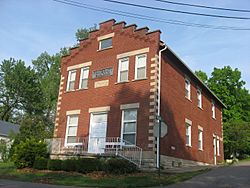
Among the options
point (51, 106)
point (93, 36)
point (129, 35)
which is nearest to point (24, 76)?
point (51, 106)

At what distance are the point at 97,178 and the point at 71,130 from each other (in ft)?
28.2

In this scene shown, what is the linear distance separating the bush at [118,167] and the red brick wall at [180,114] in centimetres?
338

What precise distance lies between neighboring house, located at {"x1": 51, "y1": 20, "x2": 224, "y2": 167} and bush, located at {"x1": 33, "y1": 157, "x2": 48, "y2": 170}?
1684 mm

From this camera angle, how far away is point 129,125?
1922 centimetres

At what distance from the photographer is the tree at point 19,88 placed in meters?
50.2

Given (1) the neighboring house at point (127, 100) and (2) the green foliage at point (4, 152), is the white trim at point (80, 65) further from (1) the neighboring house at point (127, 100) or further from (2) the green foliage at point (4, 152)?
(2) the green foliage at point (4, 152)

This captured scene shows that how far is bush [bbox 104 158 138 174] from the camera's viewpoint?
1523cm

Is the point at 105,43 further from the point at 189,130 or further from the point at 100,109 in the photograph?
the point at 189,130

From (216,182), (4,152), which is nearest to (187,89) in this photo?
(216,182)

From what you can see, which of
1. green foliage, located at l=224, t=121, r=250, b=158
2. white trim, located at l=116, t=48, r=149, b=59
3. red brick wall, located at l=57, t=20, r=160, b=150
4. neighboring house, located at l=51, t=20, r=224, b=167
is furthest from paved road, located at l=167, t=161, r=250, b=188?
green foliage, located at l=224, t=121, r=250, b=158

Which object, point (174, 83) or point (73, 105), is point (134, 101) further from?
point (73, 105)

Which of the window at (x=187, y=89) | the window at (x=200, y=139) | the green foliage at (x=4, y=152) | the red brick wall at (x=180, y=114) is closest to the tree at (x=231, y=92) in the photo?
the red brick wall at (x=180, y=114)

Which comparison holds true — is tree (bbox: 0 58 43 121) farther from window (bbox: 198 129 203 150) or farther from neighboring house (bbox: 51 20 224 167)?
window (bbox: 198 129 203 150)

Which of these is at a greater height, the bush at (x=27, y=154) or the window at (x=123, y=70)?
the window at (x=123, y=70)
